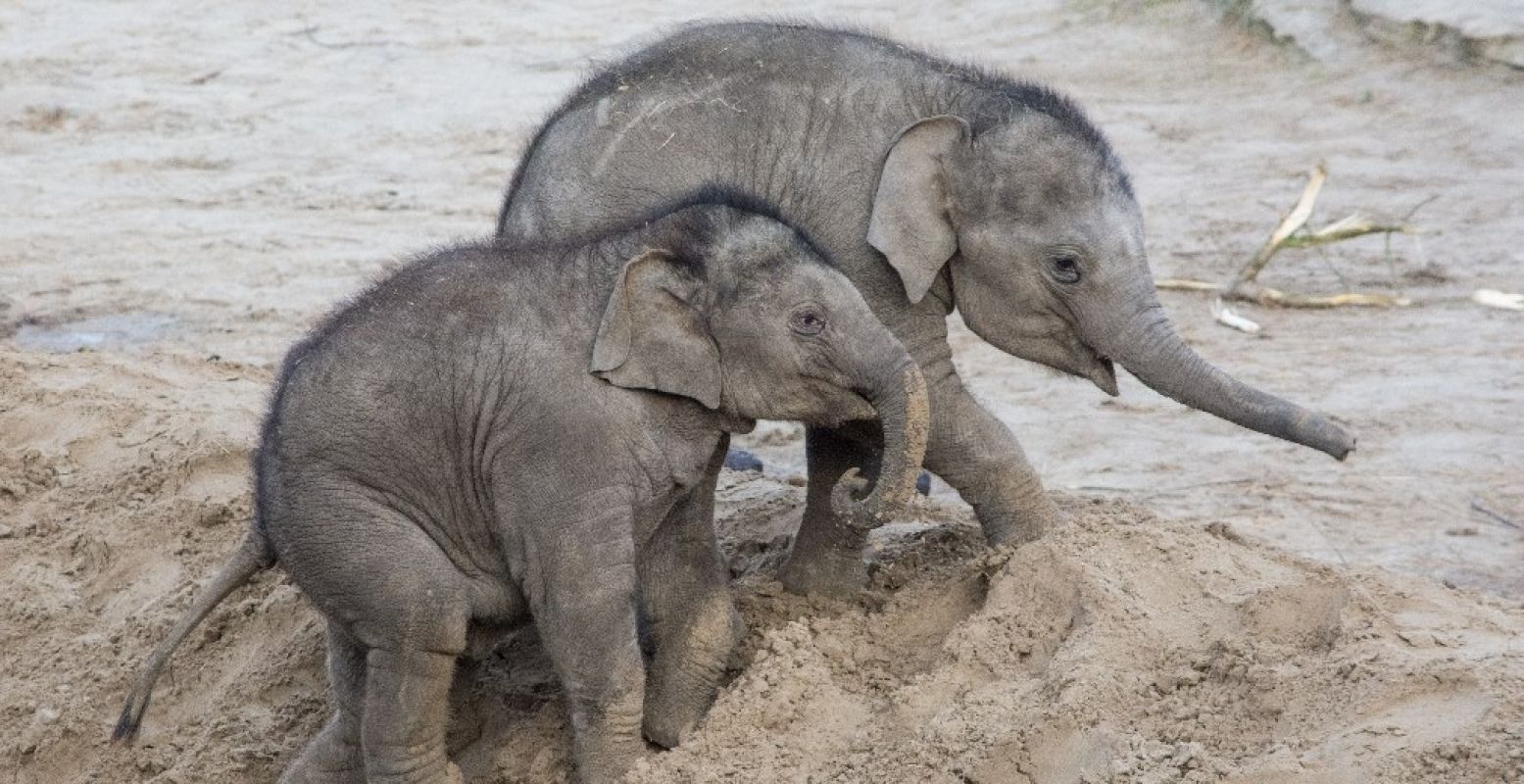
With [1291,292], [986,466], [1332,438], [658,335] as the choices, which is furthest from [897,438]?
[1291,292]

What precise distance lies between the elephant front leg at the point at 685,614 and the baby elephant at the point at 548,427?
0.74ft

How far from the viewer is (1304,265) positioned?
10.1m

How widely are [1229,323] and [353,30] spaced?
8.54 metres

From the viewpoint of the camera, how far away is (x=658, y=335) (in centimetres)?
479

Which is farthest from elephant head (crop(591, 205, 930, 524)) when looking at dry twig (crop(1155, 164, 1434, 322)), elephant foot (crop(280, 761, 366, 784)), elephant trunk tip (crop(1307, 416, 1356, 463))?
dry twig (crop(1155, 164, 1434, 322))

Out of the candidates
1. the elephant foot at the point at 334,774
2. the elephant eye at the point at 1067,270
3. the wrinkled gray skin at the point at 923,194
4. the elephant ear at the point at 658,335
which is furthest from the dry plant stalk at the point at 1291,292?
the elephant foot at the point at 334,774

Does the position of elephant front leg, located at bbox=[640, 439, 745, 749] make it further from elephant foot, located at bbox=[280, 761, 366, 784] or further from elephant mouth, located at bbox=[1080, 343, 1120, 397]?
elephant mouth, located at bbox=[1080, 343, 1120, 397]

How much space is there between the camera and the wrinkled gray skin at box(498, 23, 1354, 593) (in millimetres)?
5508

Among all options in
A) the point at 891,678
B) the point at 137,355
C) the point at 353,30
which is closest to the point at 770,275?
the point at 891,678

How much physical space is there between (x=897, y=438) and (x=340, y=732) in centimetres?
172

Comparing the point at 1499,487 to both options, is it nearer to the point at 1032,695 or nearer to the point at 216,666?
the point at 1032,695

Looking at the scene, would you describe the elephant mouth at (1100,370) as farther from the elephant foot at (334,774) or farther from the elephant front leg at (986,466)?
the elephant foot at (334,774)

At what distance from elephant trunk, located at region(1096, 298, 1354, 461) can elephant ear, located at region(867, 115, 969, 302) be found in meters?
0.54

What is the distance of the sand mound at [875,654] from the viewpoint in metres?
4.12
